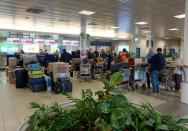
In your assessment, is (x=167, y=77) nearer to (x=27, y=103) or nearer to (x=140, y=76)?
(x=140, y=76)

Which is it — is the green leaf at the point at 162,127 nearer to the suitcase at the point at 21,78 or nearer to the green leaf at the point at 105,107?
the green leaf at the point at 105,107

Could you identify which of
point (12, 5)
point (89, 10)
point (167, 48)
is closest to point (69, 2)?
point (89, 10)

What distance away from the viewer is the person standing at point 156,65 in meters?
5.77

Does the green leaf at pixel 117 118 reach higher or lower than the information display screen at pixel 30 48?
lower

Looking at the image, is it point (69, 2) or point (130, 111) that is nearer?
point (130, 111)

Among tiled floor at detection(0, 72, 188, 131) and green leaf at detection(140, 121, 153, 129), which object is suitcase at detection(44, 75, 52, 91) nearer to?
tiled floor at detection(0, 72, 188, 131)

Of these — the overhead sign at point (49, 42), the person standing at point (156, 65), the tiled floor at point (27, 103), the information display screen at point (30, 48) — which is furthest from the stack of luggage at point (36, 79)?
the overhead sign at point (49, 42)

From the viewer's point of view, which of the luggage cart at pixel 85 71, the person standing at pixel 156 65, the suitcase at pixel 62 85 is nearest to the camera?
the person standing at pixel 156 65

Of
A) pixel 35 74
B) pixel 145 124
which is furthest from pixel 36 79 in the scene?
pixel 145 124

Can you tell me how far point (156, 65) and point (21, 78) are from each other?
506cm

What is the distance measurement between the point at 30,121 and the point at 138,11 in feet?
20.7

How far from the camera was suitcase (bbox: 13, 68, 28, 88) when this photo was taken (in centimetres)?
698

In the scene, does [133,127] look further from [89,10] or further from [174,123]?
[89,10]

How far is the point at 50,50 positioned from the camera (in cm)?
1730
